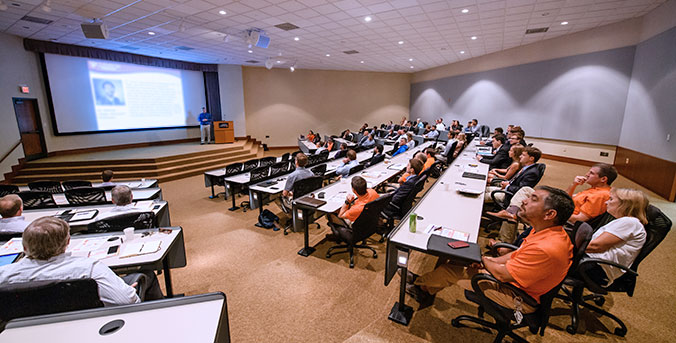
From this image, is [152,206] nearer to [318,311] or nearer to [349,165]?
[318,311]

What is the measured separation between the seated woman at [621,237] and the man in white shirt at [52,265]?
366 centimetres

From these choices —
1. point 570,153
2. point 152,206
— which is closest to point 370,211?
point 152,206

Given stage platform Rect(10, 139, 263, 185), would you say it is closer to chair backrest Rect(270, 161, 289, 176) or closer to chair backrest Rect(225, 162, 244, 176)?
chair backrest Rect(225, 162, 244, 176)

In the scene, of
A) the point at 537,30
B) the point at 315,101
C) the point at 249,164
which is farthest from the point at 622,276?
the point at 315,101

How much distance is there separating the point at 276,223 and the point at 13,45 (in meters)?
9.55

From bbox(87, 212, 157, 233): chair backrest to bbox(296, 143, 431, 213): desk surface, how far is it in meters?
1.87

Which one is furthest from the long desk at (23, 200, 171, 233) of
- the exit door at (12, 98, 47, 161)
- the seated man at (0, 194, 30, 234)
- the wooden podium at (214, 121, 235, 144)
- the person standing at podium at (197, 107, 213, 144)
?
the person standing at podium at (197, 107, 213, 144)

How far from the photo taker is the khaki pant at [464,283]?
2.12 metres

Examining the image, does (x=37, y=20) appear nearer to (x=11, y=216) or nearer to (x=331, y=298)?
(x=11, y=216)

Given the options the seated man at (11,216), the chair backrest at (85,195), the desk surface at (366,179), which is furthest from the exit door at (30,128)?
the desk surface at (366,179)

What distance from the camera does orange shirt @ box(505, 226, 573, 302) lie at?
188 cm

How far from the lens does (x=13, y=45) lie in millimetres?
7871

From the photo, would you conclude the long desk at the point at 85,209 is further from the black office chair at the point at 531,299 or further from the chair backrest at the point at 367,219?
the black office chair at the point at 531,299

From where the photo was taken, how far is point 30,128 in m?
8.63
